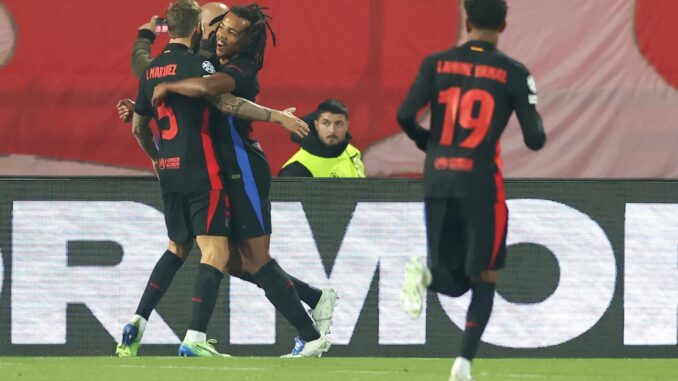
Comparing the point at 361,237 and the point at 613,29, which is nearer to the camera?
the point at 361,237

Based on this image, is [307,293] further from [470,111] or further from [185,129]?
[470,111]

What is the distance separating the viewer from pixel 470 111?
7.60m

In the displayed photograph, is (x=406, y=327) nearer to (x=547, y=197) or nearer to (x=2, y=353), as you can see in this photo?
(x=547, y=197)

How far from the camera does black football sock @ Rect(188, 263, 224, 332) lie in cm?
895

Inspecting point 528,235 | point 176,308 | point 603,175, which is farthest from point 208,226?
point 603,175

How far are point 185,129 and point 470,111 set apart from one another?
198cm

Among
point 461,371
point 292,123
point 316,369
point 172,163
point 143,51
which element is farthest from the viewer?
point 143,51

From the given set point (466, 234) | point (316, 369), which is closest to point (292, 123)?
point (316, 369)

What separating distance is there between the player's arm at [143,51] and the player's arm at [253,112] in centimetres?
82

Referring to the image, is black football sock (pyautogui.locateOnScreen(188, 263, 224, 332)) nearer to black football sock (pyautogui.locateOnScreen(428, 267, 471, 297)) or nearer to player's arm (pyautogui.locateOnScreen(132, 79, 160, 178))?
player's arm (pyautogui.locateOnScreen(132, 79, 160, 178))

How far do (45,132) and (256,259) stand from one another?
3.29m

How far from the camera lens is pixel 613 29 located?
40.1 feet

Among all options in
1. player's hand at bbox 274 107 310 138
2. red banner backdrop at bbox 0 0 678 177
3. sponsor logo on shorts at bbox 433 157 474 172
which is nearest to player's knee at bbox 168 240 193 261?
player's hand at bbox 274 107 310 138

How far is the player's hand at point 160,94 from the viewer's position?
29.3 feet
